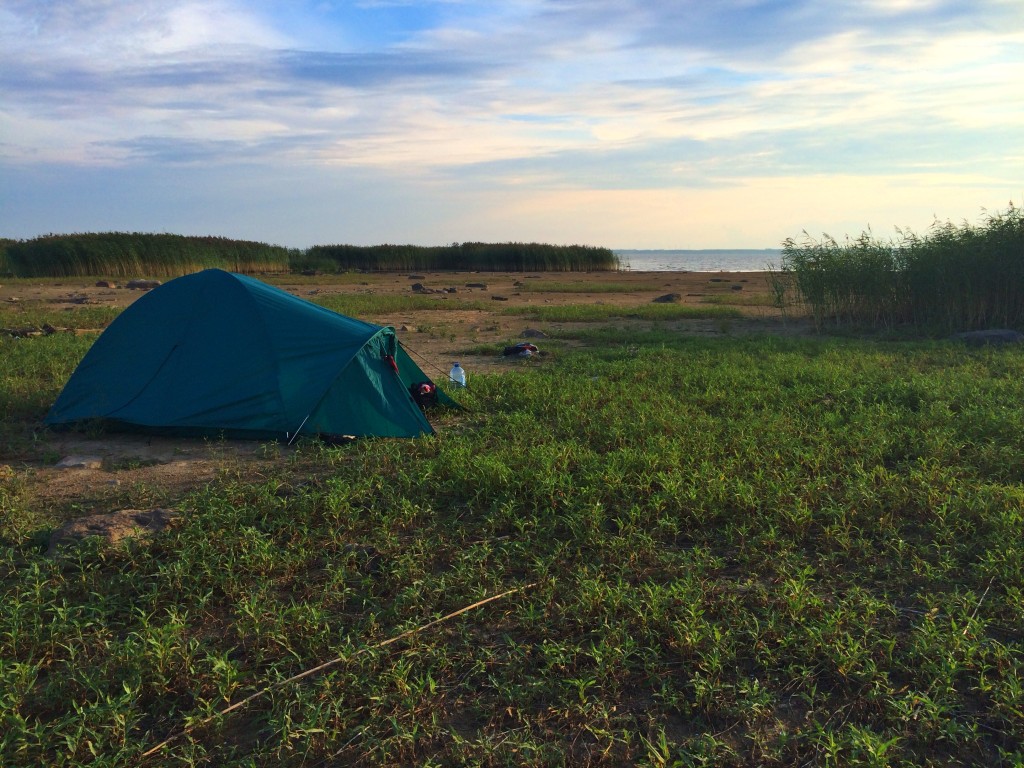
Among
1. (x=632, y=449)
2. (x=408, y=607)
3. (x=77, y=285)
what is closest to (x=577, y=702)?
(x=408, y=607)

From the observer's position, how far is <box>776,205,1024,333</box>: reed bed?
470 inches

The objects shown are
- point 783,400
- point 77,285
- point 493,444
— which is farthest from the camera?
point 77,285

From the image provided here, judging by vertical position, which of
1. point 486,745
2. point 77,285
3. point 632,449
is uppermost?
point 77,285

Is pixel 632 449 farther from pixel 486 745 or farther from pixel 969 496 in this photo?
pixel 486 745

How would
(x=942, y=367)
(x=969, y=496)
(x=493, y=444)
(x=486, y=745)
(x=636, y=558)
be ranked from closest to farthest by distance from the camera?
(x=486, y=745) → (x=636, y=558) → (x=969, y=496) → (x=493, y=444) → (x=942, y=367)

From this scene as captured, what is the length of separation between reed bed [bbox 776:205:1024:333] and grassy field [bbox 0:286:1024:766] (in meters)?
7.38

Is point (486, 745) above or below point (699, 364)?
below

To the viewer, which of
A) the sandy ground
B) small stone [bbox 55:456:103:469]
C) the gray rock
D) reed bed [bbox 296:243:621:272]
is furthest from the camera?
reed bed [bbox 296:243:621:272]

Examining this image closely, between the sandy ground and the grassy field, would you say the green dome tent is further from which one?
the grassy field

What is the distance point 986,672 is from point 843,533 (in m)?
1.20

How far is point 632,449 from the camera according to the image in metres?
5.36

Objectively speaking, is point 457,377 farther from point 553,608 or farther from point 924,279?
point 924,279

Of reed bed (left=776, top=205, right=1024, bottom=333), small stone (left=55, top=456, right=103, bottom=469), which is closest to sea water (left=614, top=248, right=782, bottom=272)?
reed bed (left=776, top=205, right=1024, bottom=333)

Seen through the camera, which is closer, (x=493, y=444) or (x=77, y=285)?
(x=493, y=444)
